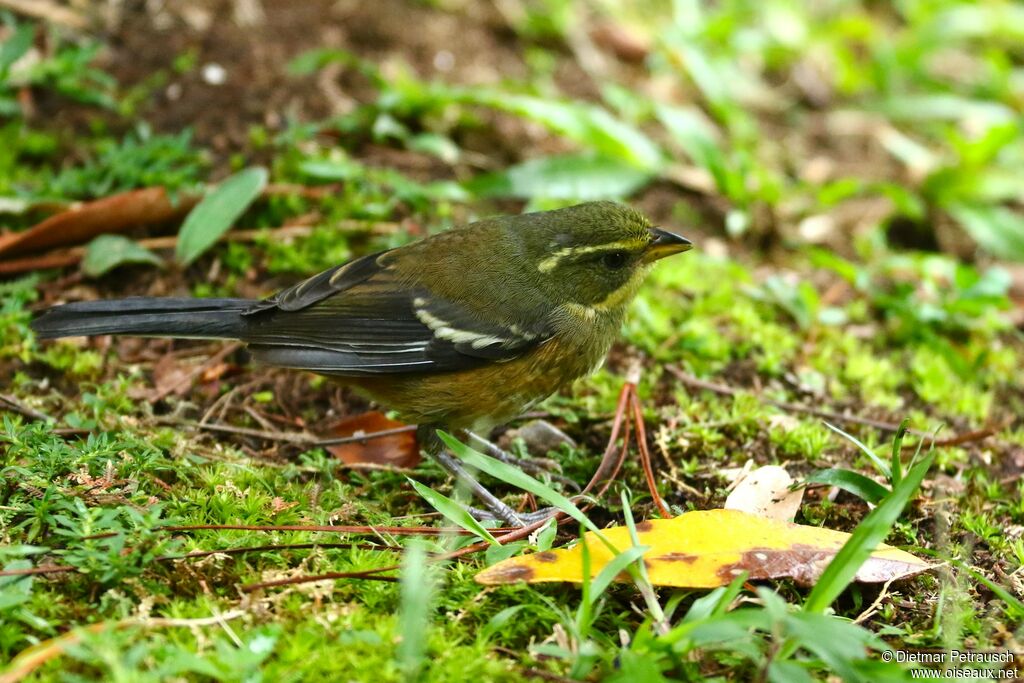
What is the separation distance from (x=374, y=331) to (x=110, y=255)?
1.67 m

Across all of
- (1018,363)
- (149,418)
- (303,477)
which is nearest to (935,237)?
(1018,363)

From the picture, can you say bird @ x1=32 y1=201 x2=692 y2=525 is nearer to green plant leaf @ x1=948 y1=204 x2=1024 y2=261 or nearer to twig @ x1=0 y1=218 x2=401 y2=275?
twig @ x1=0 y1=218 x2=401 y2=275

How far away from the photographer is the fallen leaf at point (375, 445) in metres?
4.47

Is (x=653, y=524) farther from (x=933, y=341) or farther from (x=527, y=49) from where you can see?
(x=527, y=49)

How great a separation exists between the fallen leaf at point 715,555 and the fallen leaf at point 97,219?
3.13 m

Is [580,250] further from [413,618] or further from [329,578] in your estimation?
[413,618]

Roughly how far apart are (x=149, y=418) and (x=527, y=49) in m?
4.97

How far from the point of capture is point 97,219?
523cm

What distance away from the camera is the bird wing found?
4.38 metres

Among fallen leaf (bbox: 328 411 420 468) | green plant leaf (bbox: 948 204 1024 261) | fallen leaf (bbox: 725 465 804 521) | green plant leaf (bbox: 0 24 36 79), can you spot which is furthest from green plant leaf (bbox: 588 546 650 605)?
green plant leaf (bbox: 948 204 1024 261)

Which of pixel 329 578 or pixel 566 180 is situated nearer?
pixel 329 578

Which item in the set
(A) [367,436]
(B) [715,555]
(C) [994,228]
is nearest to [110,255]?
Answer: (A) [367,436]

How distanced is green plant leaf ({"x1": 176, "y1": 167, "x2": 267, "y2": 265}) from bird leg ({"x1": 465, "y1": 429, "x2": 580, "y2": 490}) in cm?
184

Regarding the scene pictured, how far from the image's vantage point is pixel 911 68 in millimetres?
8555
